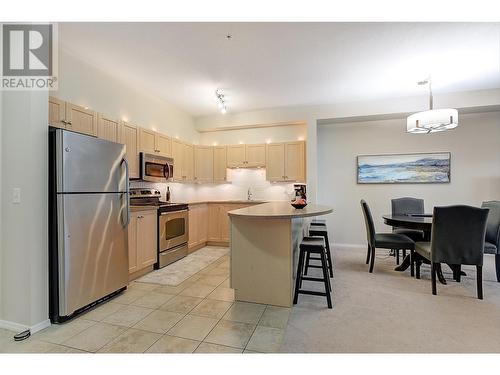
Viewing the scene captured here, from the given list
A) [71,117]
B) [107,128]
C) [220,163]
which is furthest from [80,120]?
[220,163]

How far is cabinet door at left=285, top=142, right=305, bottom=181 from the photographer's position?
511cm

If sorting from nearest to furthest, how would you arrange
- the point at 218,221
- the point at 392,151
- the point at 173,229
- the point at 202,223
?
the point at 173,229 < the point at 392,151 < the point at 202,223 < the point at 218,221

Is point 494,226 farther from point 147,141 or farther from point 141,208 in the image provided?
point 147,141

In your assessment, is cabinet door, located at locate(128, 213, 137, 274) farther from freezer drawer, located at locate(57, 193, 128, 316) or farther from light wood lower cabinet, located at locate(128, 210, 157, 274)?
freezer drawer, located at locate(57, 193, 128, 316)

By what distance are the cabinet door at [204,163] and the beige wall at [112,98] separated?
0.55m

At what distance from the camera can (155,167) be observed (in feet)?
13.4

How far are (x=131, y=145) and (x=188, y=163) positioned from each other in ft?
5.31

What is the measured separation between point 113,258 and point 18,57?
2.05 meters

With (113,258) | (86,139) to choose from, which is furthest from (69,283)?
(86,139)

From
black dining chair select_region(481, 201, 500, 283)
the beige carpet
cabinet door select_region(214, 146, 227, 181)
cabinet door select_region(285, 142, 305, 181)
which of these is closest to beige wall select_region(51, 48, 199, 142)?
cabinet door select_region(214, 146, 227, 181)

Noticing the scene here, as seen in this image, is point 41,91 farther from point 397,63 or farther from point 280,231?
point 397,63

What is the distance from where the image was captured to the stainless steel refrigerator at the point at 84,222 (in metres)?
2.20

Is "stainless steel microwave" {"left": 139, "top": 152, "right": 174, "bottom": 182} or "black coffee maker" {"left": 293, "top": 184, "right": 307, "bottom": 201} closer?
"stainless steel microwave" {"left": 139, "top": 152, "right": 174, "bottom": 182}

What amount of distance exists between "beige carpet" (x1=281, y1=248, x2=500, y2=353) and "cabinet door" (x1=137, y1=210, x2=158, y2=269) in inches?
84.9
